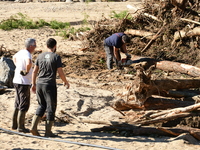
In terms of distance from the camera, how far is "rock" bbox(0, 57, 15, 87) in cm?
976

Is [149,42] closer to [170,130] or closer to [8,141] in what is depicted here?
[170,130]

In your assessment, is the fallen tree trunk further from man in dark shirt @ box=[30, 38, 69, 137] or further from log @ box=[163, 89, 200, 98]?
man in dark shirt @ box=[30, 38, 69, 137]

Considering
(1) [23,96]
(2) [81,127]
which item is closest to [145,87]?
(2) [81,127]

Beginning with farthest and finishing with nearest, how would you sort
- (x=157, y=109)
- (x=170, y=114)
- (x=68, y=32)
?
(x=68, y=32), (x=157, y=109), (x=170, y=114)

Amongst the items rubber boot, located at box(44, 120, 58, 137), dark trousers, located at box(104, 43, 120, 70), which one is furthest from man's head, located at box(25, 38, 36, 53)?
dark trousers, located at box(104, 43, 120, 70)

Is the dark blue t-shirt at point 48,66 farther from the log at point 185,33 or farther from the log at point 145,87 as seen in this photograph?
the log at point 185,33

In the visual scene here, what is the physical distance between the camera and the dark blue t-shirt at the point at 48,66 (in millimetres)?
6414

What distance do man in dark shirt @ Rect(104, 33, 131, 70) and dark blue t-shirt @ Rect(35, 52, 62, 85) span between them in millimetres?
4501

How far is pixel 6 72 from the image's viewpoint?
988 cm

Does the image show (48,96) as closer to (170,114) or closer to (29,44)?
(29,44)

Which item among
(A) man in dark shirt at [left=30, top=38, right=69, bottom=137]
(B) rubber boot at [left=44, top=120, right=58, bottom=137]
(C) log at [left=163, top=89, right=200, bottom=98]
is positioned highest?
(A) man in dark shirt at [left=30, top=38, right=69, bottom=137]

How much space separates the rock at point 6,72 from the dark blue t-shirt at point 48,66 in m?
3.47

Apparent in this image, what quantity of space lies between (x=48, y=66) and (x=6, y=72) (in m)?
3.75

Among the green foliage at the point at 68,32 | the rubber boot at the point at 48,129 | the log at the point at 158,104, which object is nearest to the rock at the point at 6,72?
the log at the point at 158,104
